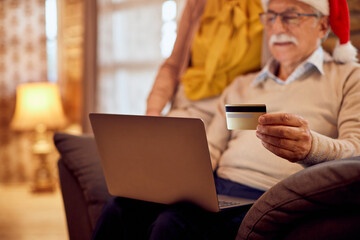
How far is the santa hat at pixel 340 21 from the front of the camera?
48.3 inches

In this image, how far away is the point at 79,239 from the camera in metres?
1.36

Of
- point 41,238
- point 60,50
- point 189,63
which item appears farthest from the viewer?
point 60,50

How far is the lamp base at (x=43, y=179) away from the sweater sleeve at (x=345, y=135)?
301 centimetres

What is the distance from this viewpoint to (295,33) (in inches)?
50.6

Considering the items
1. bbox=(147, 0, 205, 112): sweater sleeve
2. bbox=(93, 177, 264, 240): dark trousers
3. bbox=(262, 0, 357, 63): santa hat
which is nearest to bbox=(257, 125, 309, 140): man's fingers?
bbox=(93, 177, 264, 240): dark trousers

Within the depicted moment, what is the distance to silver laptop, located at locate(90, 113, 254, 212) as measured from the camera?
875mm

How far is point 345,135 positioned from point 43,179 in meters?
3.08

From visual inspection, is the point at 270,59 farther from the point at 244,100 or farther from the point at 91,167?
the point at 91,167

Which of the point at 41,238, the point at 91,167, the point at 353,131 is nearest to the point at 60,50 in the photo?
the point at 41,238

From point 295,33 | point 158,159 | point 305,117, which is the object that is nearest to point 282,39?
point 295,33

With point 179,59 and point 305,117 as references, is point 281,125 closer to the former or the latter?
point 305,117

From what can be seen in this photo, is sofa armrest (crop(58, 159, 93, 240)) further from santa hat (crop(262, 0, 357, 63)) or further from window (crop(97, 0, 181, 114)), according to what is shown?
window (crop(97, 0, 181, 114))

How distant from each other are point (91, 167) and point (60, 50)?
2753 millimetres

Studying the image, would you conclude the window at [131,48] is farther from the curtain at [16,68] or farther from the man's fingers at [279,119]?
the man's fingers at [279,119]
